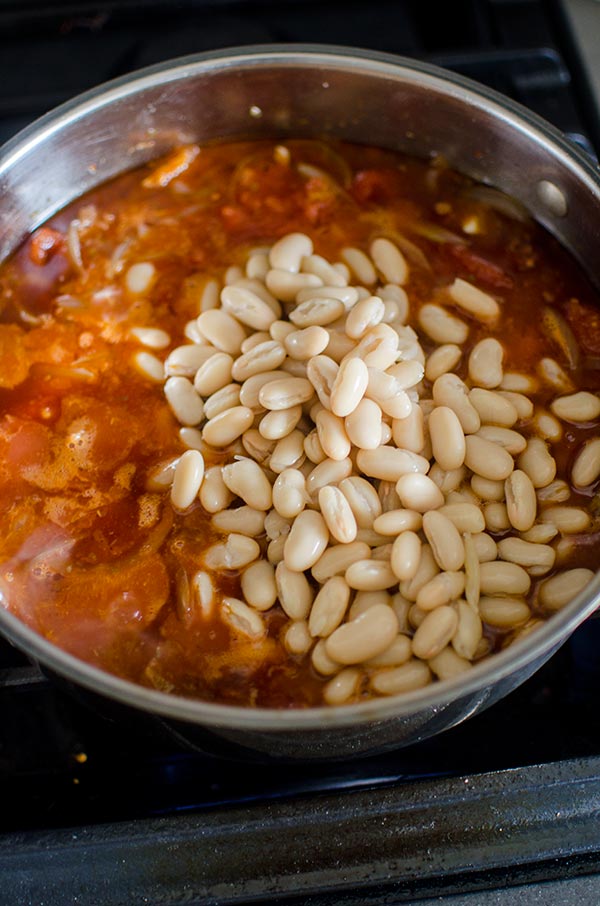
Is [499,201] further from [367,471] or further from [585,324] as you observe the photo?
[367,471]

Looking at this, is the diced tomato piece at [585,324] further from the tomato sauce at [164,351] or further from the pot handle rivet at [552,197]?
the pot handle rivet at [552,197]

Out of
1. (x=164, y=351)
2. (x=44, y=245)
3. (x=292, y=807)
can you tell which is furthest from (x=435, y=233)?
(x=292, y=807)

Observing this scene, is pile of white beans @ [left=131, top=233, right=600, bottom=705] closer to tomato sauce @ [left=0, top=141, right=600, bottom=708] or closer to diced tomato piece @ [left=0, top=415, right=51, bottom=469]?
tomato sauce @ [left=0, top=141, right=600, bottom=708]

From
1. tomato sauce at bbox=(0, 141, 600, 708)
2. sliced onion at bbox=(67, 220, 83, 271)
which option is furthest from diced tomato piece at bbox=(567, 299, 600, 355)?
sliced onion at bbox=(67, 220, 83, 271)

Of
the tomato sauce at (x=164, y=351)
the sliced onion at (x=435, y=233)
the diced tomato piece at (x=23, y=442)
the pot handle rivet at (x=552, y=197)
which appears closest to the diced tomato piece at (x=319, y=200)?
the tomato sauce at (x=164, y=351)

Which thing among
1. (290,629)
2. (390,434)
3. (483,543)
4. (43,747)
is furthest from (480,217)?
(43,747)

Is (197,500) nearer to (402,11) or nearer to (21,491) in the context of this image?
(21,491)
